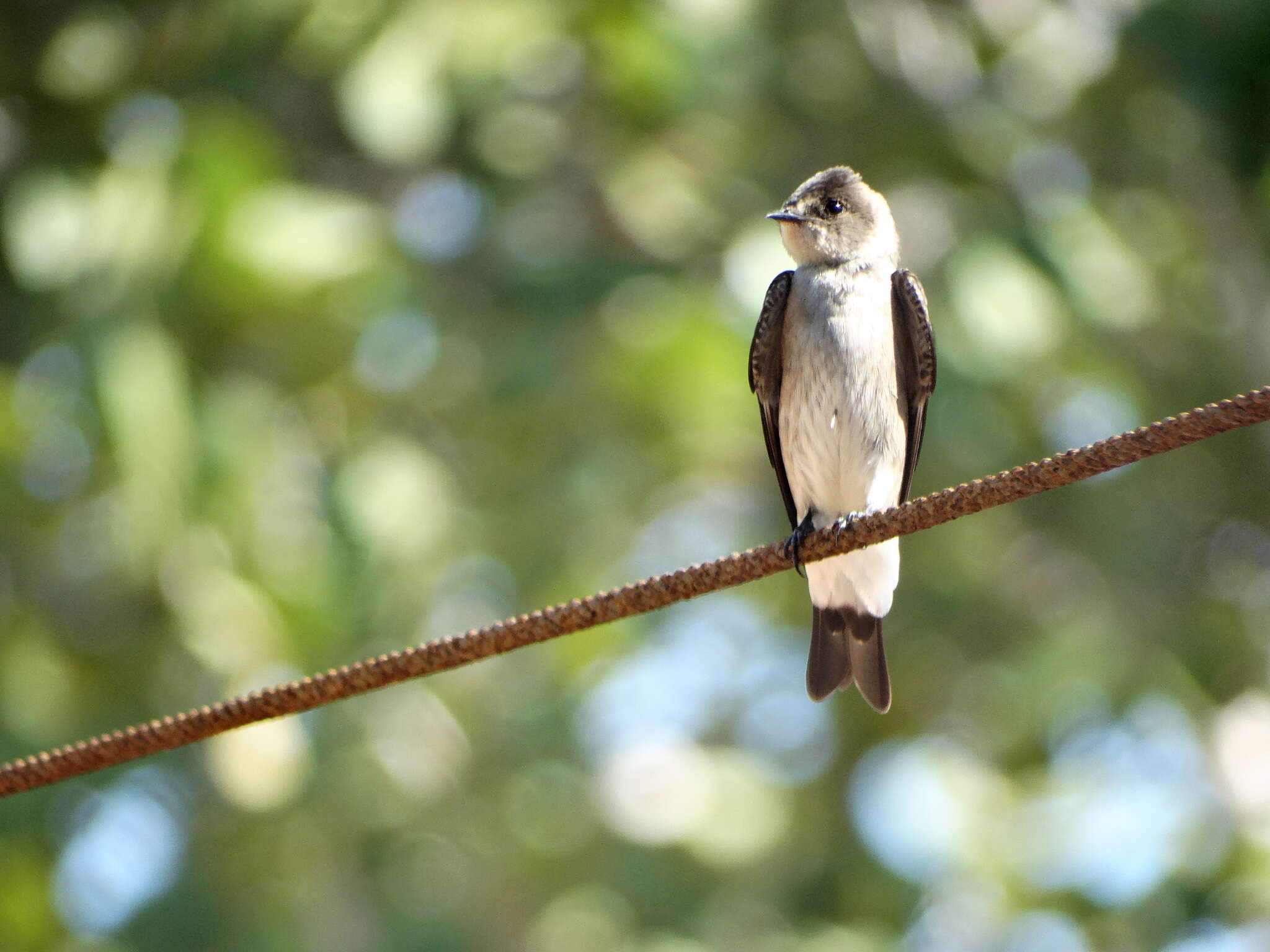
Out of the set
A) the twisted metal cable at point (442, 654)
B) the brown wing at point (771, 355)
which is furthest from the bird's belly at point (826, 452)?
the twisted metal cable at point (442, 654)

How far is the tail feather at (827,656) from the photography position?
4004 millimetres

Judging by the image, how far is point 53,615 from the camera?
7.29 metres

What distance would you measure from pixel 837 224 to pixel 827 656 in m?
1.32

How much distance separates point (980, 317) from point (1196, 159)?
327 centimetres

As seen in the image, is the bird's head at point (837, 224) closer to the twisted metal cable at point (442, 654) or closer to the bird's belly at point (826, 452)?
the bird's belly at point (826, 452)

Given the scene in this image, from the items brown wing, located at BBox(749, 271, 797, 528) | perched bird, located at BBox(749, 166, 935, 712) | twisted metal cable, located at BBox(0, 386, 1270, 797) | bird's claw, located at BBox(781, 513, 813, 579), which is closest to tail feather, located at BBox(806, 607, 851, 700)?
perched bird, located at BBox(749, 166, 935, 712)

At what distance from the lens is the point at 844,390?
419cm

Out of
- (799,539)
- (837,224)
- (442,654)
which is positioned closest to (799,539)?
(799,539)

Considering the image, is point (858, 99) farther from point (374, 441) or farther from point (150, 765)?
point (150, 765)

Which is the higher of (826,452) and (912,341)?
(912,341)

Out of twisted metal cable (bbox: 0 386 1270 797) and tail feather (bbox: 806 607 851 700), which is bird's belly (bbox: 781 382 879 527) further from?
twisted metal cable (bbox: 0 386 1270 797)

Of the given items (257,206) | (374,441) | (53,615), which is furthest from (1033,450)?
(53,615)

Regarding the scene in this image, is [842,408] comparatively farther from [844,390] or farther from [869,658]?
[869,658]

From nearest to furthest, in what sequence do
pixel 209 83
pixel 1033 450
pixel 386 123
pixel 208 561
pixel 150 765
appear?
pixel 208 561
pixel 386 123
pixel 150 765
pixel 209 83
pixel 1033 450
